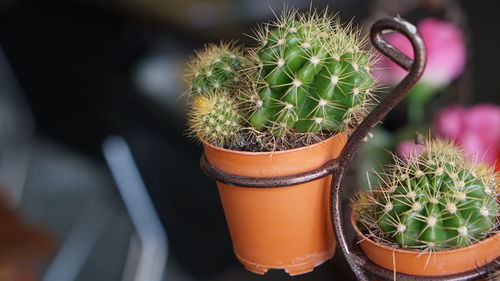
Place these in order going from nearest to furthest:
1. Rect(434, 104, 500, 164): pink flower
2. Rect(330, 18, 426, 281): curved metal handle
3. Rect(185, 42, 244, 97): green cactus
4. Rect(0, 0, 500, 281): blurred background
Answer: Rect(330, 18, 426, 281): curved metal handle
Rect(185, 42, 244, 97): green cactus
Rect(434, 104, 500, 164): pink flower
Rect(0, 0, 500, 281): blurred background

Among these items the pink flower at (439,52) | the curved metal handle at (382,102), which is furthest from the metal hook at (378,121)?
the pink flower at (439,52)

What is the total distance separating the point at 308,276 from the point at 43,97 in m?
2.47

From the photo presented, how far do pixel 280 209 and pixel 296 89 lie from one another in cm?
12

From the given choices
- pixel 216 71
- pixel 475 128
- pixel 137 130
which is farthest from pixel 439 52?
pixel 137 130

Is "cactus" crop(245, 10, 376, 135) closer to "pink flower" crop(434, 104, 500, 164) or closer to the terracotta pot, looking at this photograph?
the terracotta pot

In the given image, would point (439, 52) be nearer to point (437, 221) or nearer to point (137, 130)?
point (437, 221)

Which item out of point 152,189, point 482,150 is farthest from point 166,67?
point 482,150

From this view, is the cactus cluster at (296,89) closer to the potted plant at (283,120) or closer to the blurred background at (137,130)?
the potted plant at (283,120)

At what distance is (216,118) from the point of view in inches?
21.3

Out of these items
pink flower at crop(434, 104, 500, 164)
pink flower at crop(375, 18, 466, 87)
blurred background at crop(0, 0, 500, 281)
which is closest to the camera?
pink flower at crop(434, 104, 500, 164)

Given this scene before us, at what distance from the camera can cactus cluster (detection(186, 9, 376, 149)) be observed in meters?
0.51

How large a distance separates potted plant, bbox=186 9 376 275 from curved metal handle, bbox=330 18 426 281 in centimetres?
3

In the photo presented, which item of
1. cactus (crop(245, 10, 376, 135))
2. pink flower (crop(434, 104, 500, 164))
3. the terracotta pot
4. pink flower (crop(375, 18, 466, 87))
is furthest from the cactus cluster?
pink flower (crop(375, 18, 466, 87))

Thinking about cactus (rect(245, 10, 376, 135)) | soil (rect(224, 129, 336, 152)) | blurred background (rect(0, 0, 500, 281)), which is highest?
cactus (rect(245, 10, 376, 135))
